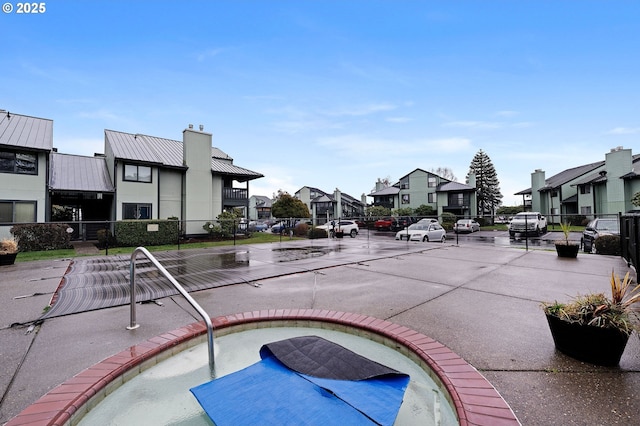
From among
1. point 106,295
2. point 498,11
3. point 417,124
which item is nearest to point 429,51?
point 498,11

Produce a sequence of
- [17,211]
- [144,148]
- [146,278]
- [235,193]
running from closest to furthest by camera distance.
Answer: [146,278] < [17,211] < [144,148] < [235,193]

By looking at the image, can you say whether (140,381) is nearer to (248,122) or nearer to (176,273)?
(176,273)

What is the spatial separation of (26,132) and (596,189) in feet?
149

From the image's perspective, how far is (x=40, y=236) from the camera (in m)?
12.8

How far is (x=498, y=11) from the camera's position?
31.2 feet

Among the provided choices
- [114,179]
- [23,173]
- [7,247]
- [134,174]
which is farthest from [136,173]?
[7,247]

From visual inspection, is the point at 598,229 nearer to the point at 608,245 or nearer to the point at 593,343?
the point at 608,245

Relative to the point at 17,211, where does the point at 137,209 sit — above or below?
above

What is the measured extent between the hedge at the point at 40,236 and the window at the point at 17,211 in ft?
7.41

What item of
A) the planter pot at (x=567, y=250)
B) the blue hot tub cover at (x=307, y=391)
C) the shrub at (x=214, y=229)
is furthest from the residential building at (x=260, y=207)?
the blue hot tub cover at (x=307, y=391)

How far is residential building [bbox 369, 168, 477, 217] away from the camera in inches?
1532

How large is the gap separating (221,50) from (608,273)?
15267mm

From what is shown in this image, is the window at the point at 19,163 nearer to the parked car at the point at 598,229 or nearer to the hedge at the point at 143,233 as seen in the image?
the hedge at the point at 143,233

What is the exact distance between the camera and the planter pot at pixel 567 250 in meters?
8.55
